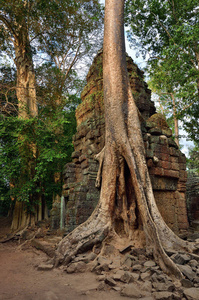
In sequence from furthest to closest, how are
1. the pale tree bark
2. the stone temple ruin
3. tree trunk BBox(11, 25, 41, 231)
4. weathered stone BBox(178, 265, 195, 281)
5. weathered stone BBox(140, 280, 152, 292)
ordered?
tree trunk BBox(11, 25, 41, 231), the stone temple ruin, the pale tree bark, weathered stone BBox(178, 265, 195, 281), weathered stone BBox(140, 280, 152, 292)

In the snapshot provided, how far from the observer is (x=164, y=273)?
9.93ft

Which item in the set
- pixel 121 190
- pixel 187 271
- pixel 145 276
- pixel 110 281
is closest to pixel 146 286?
pixel 145 276

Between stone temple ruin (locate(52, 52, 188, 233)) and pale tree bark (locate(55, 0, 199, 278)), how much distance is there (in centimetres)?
78

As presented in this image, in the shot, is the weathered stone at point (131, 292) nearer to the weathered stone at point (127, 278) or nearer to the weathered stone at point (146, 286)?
the weathered stone at point (146, 286)

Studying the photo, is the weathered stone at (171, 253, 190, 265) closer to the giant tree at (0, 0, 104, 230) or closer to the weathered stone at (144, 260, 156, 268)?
the weathered stone at (144, 260, 156, 268)

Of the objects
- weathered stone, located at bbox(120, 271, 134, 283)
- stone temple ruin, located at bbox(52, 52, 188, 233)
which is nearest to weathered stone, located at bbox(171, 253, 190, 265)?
weathered stone, located at bbox(120, 271, 134, 283)

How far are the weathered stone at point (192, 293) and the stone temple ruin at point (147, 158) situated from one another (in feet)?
8.30

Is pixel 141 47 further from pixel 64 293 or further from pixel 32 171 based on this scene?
pixel 64 293

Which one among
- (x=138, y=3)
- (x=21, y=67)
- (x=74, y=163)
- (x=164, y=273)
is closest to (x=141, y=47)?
(x=138, y=3)

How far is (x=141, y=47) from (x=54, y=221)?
879 cm

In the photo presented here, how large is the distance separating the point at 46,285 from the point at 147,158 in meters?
3.11

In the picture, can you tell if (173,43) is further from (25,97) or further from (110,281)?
(110,281)

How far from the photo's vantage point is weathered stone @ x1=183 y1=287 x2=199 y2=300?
2433 millimetres

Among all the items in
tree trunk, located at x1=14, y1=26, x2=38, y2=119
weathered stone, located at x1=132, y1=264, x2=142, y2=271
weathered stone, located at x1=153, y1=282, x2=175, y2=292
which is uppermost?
tree trunk, located at x1=14, y1=26, x2=38, y2=119
